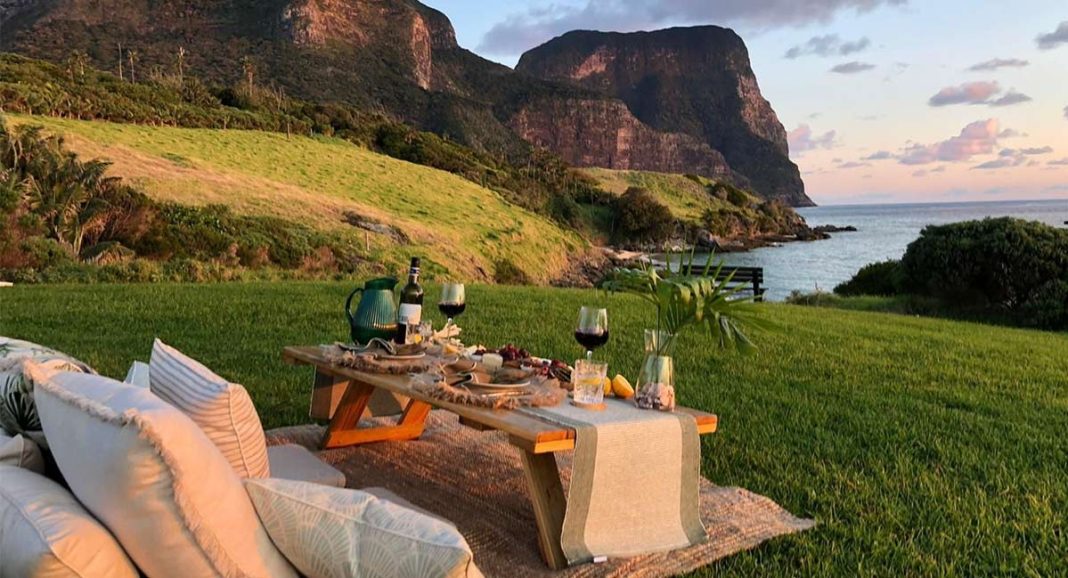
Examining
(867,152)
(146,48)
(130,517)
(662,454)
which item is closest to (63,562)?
(130,517)

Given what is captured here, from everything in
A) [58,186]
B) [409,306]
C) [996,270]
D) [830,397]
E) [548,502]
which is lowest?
[830,397]

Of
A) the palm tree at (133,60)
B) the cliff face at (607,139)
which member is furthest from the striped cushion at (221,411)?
the cliff face at (607,139)

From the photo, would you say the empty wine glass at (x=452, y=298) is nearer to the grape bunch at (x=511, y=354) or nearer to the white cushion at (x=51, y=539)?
the grape bunch at (x=511, y=354)

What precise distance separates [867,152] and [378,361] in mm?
40021

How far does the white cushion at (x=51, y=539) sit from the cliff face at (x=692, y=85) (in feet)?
475

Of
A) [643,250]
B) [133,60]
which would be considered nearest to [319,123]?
[133,60]

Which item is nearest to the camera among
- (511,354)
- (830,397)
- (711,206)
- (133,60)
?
(511,354)

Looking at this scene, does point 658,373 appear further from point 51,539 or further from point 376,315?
point 51,539

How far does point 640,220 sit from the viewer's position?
155 ft

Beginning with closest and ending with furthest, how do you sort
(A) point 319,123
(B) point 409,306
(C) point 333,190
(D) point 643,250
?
(B) point 409,306
(C) point 333,190
(A) point 319,123
(D) point 643,250

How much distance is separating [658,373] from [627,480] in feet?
1.41

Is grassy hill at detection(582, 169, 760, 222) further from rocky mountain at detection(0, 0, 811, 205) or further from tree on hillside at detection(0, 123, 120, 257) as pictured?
tree on hillside at detection(0, 123, 120, 257)

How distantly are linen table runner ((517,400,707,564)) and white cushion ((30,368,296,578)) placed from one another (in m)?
1.37

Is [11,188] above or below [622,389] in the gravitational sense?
above
